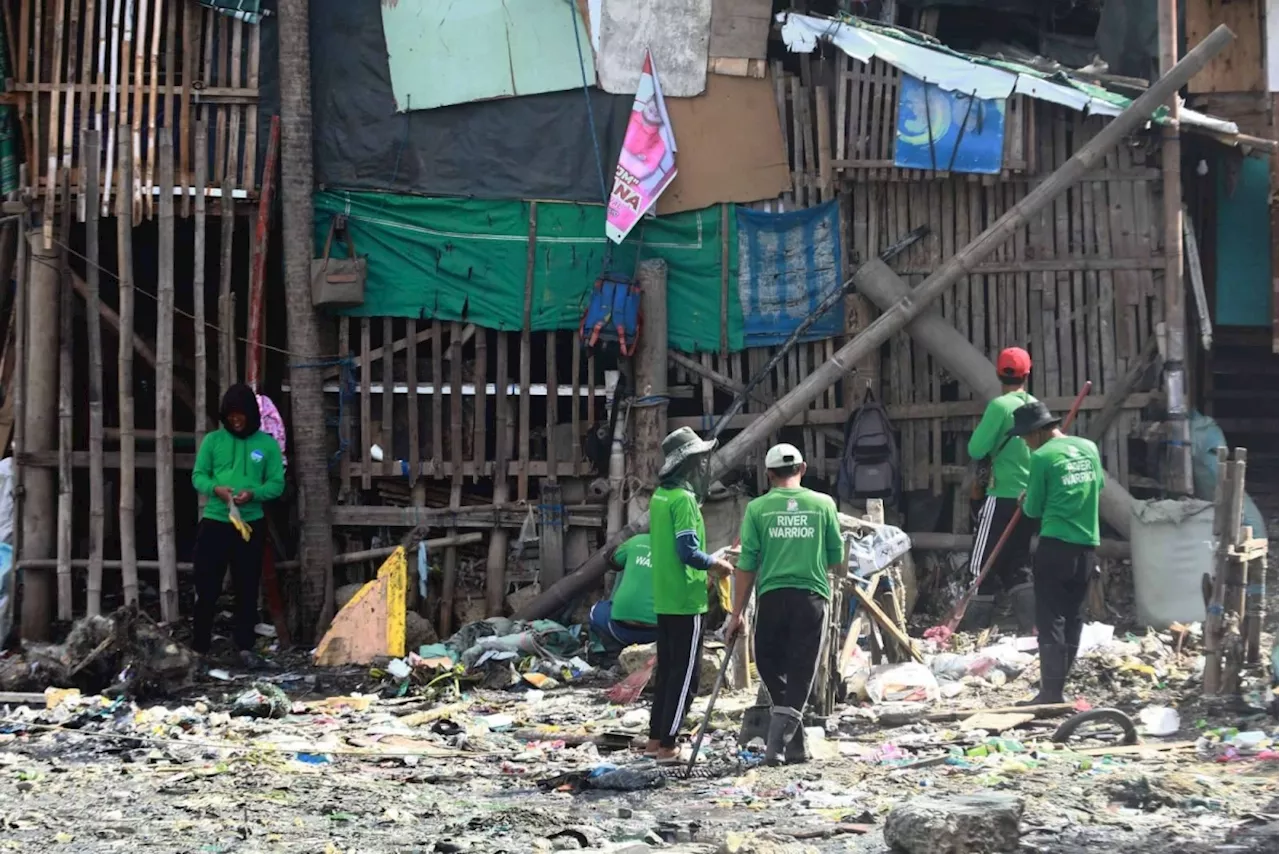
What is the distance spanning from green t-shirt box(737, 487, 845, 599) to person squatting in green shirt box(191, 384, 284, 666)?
5.18 metres

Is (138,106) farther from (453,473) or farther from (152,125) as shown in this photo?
(453,473)

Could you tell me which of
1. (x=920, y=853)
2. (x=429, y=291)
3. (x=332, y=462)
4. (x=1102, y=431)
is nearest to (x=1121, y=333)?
(x=1102, y=431)

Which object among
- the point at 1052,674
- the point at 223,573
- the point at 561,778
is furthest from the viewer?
the point at 223,573

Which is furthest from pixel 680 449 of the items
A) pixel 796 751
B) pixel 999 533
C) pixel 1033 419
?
pixel 999 533

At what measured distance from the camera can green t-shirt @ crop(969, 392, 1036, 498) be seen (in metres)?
11.5

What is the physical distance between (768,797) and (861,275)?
20.8 feet

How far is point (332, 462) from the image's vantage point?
13.7 metres

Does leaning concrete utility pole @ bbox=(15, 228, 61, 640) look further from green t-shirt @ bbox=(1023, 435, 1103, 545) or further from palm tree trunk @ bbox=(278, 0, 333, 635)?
green t-shirt @ bbox=(1023, 435, 1103, 545)

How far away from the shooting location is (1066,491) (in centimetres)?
970

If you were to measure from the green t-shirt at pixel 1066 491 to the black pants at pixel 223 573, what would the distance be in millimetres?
6005

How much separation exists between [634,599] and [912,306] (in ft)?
11.5

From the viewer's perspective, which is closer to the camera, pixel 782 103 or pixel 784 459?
pixel 784 459

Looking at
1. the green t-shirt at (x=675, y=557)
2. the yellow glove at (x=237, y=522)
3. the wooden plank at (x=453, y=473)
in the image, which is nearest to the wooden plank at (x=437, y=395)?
the wooden plank at (x=453, y=473)

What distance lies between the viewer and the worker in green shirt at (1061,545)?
968cm
